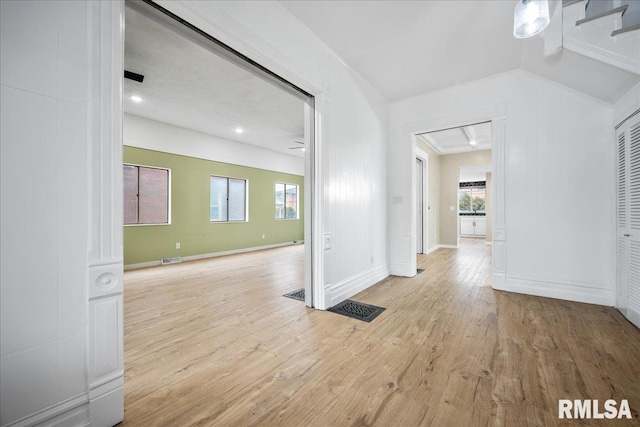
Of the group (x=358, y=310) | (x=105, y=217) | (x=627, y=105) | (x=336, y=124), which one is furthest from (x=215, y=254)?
(x=627, y=105)

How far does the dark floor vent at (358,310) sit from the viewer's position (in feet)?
9.14

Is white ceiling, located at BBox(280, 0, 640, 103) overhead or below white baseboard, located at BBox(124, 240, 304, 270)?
overhead

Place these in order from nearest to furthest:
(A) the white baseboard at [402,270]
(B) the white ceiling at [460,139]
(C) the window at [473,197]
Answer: (A) the white baseboard at [402,270] < (B) the white ceiling at [460,139] < (C) the window at [473,197]

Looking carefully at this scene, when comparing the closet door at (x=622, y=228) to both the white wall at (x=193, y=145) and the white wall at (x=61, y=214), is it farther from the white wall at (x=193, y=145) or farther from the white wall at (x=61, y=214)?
the white wall at (x=193, y=145)

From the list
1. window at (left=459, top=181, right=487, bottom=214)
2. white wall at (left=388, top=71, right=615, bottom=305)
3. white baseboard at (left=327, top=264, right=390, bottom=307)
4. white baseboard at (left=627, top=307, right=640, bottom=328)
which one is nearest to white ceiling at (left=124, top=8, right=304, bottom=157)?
white baseboard at (left=327, top=264, right=390, bottom=307)

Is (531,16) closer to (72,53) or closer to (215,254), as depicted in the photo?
(72,53)

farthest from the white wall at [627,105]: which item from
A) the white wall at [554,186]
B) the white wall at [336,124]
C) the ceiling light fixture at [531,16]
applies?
the white wall at [336,124]

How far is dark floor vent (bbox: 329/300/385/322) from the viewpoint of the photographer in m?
2.79

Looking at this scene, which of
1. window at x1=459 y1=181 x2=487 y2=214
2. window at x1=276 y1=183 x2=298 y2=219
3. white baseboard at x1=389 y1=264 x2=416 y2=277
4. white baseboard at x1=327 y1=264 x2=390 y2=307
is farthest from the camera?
window at x1=459 y1=181 x2=487 y2=214

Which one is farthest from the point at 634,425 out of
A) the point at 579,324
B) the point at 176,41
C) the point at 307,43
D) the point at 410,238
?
the point at 176,41

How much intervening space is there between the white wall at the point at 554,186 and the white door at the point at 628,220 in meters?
0.15

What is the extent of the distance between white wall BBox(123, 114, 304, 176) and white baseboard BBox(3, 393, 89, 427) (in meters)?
5.37

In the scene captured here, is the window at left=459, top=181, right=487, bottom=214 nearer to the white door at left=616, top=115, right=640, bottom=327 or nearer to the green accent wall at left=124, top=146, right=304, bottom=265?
the green accent wall at left=124, top=146, right=304, bottom=265

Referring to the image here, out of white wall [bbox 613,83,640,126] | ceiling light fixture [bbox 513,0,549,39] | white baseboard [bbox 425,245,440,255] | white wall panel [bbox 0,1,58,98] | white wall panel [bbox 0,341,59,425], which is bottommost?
white baseboard [bbox 425,245,440,255]
